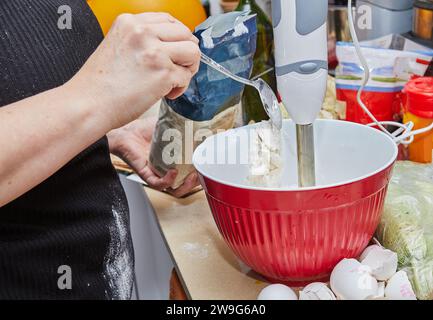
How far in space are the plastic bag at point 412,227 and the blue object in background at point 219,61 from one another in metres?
0.26

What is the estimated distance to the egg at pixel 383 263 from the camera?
0.60 m

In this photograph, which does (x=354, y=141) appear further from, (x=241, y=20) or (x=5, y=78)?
(x=5, y=78)

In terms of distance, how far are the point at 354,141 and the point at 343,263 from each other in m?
0.19

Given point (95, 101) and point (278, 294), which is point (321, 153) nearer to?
point (278, 294)

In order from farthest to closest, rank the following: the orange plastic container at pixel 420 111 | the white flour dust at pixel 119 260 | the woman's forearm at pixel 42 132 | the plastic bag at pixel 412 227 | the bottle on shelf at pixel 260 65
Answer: the bottle on shelf at pixel 260 65 → the orange plastic container at pixel 420 111 → the white flour dust at pixel 119 260 → the plastic bag at pixel 412 227 → the woman's forearm at pixel 42 132

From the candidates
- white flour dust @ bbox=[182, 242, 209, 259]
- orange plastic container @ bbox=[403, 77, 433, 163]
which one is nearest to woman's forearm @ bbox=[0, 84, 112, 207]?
white flour dust @ bbox=[182, 242, 209, 259]

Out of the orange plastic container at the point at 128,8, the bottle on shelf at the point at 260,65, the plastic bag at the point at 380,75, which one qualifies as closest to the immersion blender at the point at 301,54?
the plastic bag at the point at 380,75

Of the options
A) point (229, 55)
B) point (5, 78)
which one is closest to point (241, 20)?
point (229, 55)

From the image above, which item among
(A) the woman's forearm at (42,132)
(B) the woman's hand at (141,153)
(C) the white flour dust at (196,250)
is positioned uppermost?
(A) the woman's forearm at (42,132)

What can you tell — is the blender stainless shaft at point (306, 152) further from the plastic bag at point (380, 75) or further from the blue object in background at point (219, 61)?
the plastic bag at point (380, 75)

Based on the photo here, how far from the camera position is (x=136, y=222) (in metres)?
1.20

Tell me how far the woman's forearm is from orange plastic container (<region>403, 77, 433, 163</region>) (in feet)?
1.64

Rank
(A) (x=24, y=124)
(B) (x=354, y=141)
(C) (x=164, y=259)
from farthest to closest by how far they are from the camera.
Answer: (C) (x=164, y=259) → (B) (x=354, y=141) → (A) (x=24, y=124)

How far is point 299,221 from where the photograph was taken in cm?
59
